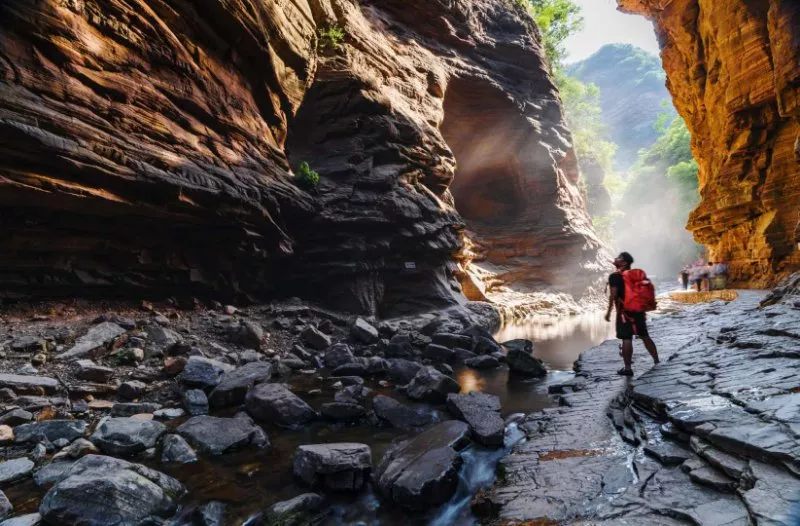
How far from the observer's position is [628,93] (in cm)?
12719

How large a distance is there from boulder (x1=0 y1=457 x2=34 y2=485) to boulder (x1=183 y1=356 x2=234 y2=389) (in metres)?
2.34

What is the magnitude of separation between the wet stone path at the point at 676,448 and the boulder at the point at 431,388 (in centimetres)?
139

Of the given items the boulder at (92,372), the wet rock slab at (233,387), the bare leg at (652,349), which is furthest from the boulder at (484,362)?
the boulder at (92,372)

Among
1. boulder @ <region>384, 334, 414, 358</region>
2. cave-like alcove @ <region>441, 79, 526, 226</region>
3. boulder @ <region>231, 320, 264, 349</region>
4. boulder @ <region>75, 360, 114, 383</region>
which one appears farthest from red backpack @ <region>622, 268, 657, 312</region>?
cave-like alcove @ <region>441, 79, 526, 226</region>

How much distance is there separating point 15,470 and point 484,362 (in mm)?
7596

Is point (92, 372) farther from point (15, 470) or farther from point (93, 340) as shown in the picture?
point (15, 470)

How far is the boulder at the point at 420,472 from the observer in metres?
3.43

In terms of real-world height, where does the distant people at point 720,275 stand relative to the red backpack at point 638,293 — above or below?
above

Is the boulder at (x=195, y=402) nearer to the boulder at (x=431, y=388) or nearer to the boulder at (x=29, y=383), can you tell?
the boulder at (x=29, y=383)

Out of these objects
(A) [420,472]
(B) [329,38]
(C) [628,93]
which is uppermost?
(C) [628,93]

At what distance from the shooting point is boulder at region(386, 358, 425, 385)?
721 cm

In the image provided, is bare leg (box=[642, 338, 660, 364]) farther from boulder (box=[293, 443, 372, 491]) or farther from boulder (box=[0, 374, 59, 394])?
boulder (box=[0, 374, 59, 394])

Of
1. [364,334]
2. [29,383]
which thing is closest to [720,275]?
[364,334]

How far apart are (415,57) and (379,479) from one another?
1953 cm
